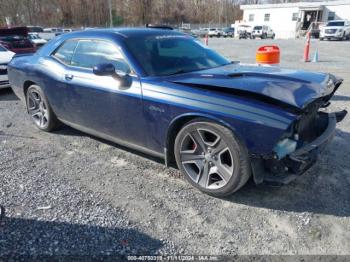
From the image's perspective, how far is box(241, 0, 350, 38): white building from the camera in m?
39.7

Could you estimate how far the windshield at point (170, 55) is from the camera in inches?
137

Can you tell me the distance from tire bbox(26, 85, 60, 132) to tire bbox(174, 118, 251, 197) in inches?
96.9

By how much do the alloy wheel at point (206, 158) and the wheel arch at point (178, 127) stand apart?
0.42 ft

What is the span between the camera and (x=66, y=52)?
169 inches

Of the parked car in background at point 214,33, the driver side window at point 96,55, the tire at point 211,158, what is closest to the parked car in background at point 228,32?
the parked car in background at point 214,33

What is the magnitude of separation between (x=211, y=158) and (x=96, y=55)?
194 centimetres

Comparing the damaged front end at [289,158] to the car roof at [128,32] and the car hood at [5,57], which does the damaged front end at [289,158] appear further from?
the car hood at [5,57]

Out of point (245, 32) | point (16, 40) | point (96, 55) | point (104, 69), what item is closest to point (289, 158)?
point (104, 69)

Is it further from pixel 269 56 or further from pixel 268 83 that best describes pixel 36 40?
pixel 268 83

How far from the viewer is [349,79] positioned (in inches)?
348

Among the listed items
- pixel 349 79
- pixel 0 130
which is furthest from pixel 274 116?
pixel 349 79

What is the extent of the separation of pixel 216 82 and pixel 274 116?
70 centimetres

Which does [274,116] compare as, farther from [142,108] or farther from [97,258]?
[97,258]

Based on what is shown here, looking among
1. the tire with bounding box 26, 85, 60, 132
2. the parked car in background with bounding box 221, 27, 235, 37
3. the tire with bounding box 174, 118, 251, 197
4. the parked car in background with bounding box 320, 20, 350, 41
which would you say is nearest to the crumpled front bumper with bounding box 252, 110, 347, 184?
the tire with bounding box 174, 118, 251, 197
